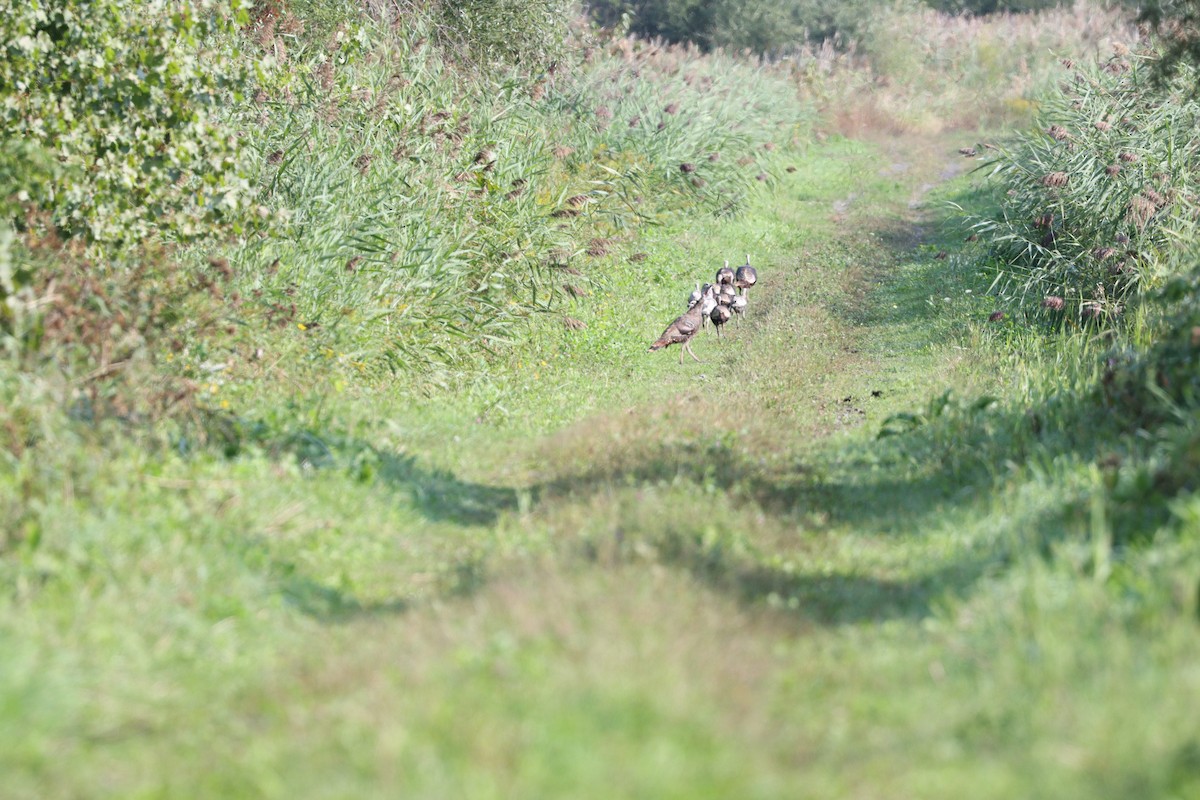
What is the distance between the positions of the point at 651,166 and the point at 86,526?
13.1m

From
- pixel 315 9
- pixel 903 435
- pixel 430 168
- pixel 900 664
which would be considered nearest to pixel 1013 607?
pixel 900 664

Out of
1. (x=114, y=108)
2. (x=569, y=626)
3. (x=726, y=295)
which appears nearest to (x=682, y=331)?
(x=726, y=295)

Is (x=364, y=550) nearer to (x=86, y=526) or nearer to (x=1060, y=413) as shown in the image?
(x=86, y=526)

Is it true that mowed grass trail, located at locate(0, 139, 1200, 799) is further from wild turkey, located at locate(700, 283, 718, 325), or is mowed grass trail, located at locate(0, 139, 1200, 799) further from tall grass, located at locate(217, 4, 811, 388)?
wild turkey, located at locate(700, 283, 718, 325)

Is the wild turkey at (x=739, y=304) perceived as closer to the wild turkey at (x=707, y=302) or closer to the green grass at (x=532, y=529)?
the green grass at (x=532, y=529)

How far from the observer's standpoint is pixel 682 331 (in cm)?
1205

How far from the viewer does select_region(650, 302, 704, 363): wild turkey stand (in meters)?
12.0

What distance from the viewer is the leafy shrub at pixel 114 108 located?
764cm

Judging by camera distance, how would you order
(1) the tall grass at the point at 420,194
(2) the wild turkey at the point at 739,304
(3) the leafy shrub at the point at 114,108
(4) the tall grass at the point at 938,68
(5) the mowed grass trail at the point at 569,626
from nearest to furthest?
(5) the mowed grass trail at the point at 569,626 → (3) the leafy shrub at the point at 114,108 → (1) the tall grass at the point at 420,194 → (2) the wild turkey at the point at 739,304 → (4) the tall grass at the point at 938,68

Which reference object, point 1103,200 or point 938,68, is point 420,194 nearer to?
point 1103,200

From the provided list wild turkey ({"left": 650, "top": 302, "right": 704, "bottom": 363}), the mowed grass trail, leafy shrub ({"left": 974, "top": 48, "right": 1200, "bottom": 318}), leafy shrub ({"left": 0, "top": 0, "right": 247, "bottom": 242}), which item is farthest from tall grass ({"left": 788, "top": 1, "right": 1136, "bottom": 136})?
leafy shrub ({"left": 0, "top": 0, "right": 247, "bottom": 242})

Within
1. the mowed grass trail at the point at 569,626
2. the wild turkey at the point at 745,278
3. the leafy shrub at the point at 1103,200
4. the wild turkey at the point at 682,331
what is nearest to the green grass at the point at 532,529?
the mowed grass trail at the point at 569,626

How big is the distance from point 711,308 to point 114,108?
6557 mm

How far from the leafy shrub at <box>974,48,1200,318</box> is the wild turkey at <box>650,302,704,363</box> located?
3.38 m
